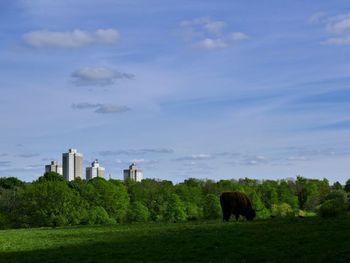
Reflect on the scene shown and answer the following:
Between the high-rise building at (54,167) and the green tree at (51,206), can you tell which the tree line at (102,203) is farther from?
the high-rise building at (54,167)

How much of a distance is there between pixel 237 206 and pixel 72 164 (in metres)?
152

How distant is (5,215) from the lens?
9956 cm

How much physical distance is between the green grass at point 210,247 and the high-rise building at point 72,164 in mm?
154198

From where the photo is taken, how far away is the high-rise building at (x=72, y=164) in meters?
185

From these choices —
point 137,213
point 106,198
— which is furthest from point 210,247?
point 137,213

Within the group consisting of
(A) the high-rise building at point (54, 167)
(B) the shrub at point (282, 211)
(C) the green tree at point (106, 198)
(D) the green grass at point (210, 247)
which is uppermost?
(A) the high-rise building at point (54, 167)

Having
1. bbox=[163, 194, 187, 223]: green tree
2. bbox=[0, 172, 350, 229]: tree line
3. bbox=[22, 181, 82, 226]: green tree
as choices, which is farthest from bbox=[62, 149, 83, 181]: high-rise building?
bbox=[22, 181, 82, 226]: green tree

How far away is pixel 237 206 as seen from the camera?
41000mm

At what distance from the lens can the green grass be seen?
20234 mm

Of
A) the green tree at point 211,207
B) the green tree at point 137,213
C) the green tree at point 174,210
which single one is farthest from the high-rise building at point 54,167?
the green tree at point 211,207

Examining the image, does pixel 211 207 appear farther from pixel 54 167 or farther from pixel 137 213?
pixel 54 167

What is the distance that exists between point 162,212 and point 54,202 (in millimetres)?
29270

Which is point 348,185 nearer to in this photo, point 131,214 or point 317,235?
point 131,214

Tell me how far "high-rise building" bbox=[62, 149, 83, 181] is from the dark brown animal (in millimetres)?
146897
